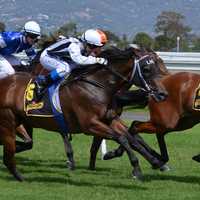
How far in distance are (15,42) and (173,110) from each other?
2794 millimetres

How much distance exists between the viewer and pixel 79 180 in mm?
10672

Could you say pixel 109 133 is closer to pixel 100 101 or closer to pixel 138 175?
pixel 100 101

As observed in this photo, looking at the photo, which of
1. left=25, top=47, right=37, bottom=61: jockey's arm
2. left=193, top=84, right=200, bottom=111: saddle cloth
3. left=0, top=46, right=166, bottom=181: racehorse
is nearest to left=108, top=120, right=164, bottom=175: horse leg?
left=0, top=46, right=166, bottom=181: racehorse

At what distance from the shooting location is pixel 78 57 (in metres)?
10.0

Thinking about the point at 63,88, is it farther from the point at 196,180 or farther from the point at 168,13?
the point at 168,13

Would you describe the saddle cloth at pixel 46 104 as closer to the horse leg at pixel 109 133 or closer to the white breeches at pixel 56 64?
the white breeches at pixel 56 64

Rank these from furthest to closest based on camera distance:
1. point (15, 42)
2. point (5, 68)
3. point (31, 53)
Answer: point (31, 53) < point (15, 42) < point (5, 68)

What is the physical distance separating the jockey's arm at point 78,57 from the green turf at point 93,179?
1.70 metres

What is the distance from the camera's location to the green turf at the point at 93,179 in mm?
9453

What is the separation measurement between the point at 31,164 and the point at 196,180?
3.05 m

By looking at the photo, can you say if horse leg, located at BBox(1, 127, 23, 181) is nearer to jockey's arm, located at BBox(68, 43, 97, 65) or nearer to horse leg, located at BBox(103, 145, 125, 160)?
jockey's arm, located at BBox(68, 43, 97, 65)

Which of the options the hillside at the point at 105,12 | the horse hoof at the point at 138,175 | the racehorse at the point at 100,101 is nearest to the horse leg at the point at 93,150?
the racehorse at the point at 100,101

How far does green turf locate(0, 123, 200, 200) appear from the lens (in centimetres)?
945

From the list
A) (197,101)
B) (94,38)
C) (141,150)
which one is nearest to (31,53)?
(94,38)
